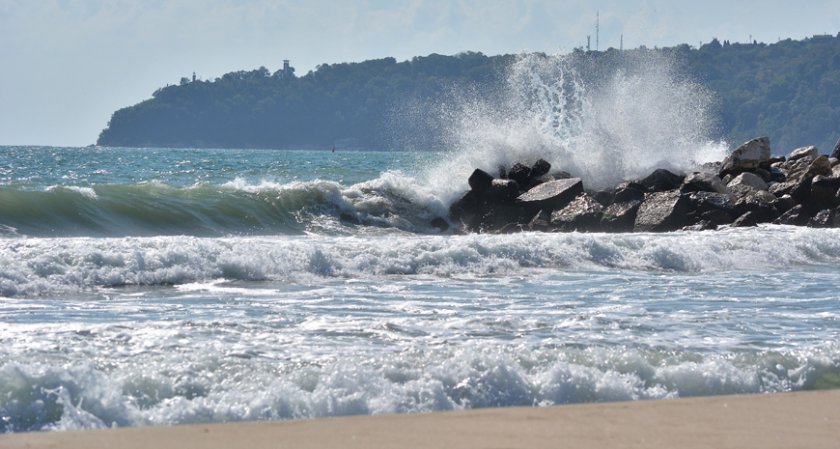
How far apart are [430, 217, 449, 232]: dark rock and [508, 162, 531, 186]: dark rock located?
5.43ft

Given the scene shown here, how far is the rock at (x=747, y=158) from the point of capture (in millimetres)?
22469

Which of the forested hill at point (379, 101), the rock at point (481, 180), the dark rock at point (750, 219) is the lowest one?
the dark rock at point (750, 219)

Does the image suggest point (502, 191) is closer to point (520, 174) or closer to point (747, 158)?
point (520, 174)

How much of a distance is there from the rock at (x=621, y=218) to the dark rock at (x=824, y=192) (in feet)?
10.7

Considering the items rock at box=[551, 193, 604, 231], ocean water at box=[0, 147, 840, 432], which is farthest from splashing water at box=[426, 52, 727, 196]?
ocean water at box=[0, 147, 840, 432]

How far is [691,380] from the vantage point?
626 cm

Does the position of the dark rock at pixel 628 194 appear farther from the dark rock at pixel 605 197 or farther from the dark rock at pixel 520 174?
the dark rock at pixel 520 174

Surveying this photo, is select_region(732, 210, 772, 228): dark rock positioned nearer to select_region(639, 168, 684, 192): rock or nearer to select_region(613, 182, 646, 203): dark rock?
select_region(613, 182, 646, 203): dark rock

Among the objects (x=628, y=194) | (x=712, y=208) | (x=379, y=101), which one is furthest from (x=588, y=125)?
(x=379, y=101)

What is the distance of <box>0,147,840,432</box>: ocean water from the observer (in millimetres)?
5695

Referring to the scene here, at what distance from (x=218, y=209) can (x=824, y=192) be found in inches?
452

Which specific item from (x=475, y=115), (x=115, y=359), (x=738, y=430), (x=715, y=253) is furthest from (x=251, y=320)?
(x=475, y=115)

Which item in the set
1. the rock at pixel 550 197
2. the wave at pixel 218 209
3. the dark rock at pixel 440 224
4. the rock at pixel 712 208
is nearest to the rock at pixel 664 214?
the rock at pixel 712 208

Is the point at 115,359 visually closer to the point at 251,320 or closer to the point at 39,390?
the point at 39,390
